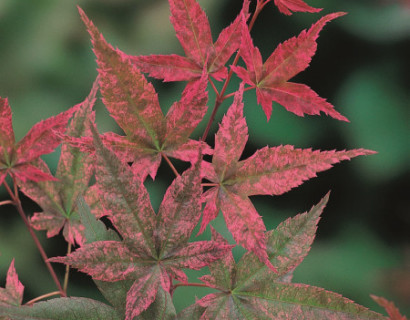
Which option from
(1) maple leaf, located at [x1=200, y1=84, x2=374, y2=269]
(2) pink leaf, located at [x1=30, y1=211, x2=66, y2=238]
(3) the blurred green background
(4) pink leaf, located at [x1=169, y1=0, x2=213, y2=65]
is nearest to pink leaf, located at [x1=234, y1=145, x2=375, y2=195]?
(1) maple leaf, located at [x1=200, y1=84, x2=374, y2=269]

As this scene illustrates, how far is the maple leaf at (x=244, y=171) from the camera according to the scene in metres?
0.29

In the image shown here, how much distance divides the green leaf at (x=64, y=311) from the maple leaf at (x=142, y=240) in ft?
0.11

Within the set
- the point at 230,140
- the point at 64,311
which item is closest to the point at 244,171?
the point at 230,140

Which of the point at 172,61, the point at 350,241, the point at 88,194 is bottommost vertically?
the point at 350,241

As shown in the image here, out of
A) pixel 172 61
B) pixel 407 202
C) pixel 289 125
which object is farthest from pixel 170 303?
pixel 407 202

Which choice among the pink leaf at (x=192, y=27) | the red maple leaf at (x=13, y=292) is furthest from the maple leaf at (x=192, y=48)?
the red maple leaf at (x=13, y=292)

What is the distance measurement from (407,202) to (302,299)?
2.69 ft

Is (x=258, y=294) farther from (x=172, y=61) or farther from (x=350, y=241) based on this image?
(x=350, y=241)

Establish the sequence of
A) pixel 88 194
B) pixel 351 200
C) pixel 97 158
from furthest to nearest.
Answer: pixel 351 200 < pixel 88 194 < pixel 97 158

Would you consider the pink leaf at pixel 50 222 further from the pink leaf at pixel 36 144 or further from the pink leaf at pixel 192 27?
the pink leaf at pixel 192 27

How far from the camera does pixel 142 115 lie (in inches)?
12.3

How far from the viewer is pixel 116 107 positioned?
306 mm

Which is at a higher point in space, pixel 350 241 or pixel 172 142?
pixel 172 142

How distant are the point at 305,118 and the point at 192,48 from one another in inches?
27.3
